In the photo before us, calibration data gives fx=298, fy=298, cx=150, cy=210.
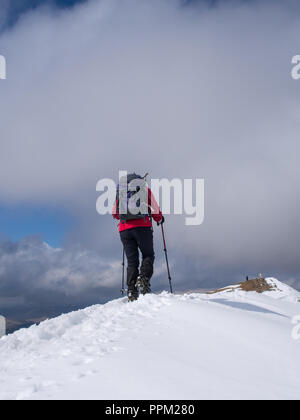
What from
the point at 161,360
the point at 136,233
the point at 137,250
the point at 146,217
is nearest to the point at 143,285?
the point at 137,250

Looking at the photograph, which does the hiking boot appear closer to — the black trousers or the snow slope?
the black trousers

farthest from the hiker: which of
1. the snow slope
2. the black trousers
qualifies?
the snow slope

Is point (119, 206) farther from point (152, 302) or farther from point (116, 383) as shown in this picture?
point (116, 383)

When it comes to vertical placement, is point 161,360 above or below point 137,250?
below

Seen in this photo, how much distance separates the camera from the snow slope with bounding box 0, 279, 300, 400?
9.39 feet

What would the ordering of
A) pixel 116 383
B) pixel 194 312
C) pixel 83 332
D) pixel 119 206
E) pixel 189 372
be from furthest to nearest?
pixel 119 206 < pixel 194 312 < pixel 83 332 < pixel 189 372 < pixel 116 383

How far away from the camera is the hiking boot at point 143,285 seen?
842cm

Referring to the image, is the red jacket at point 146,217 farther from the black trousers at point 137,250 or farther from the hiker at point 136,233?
the black trousers at point 137,250

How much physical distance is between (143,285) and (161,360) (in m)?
4.97

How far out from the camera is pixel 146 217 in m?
8.69

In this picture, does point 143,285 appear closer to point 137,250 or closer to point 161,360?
point 137,250
